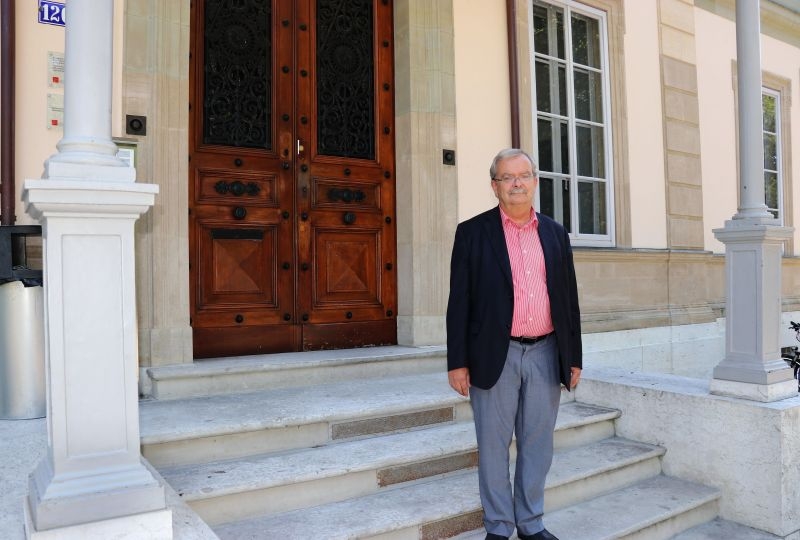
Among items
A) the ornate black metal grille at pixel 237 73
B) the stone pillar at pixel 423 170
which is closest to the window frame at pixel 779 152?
the stone pillar at pixel 423 170

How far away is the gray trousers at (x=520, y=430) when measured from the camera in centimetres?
269

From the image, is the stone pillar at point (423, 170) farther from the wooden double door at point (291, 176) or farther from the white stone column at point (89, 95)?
the white stone column at point (89, 95)

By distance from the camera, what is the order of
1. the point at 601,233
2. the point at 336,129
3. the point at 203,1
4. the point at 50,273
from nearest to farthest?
the point at 50,273, the point at 203,1, the point at 336,129, the point at 601,233

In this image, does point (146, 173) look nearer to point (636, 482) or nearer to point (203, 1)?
point (203, 1)

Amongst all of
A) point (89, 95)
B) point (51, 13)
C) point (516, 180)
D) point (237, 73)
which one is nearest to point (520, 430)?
point (516, 180)

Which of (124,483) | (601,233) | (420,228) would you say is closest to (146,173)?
(420,228)

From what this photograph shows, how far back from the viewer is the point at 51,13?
3822 mm

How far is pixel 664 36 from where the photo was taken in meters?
7.05

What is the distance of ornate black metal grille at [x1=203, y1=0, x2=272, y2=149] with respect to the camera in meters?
4.54

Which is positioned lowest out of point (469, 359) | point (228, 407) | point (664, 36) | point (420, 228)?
point (228, 407)

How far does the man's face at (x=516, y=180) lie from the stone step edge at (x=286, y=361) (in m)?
2.08

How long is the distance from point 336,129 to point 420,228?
1050mm

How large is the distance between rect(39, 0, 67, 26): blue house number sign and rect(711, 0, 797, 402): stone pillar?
4.27 m

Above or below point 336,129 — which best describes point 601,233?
below
